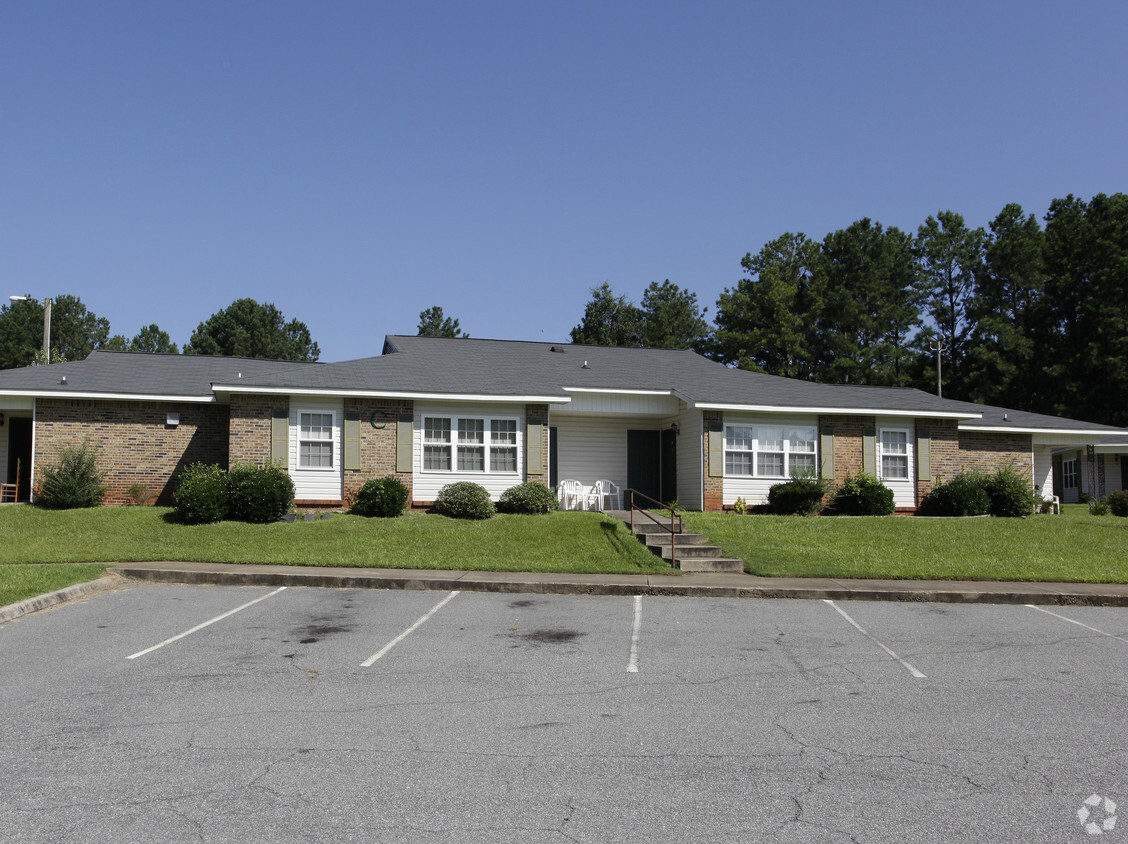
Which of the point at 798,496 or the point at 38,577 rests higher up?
the point at 798,496

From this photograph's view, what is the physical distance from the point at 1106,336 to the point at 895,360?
10.4m

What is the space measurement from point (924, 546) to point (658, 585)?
6562mm

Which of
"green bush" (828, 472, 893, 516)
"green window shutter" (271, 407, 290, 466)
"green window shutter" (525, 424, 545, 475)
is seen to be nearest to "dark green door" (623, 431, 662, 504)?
"green window shutter" (525, 424, 545, 475)

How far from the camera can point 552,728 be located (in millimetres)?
6242

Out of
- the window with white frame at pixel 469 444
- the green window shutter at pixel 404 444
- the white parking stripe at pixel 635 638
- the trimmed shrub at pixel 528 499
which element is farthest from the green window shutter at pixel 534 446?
the white parking stripe at pixel 635 638

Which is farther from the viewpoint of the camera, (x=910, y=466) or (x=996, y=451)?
(x=996, y=451)

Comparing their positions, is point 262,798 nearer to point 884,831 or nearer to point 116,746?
point 116,746

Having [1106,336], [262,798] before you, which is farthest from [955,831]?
[1106,336]

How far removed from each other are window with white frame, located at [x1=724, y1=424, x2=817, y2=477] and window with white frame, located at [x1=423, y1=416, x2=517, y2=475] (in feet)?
17.5

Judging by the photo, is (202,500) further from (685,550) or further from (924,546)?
(924,546)

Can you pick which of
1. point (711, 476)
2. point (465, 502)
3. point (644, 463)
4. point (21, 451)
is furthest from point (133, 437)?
point (711, 476)

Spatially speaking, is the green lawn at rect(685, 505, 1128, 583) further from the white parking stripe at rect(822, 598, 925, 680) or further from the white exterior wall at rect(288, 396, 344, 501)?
the white exterior wall at rect(288, 396, 344, 501)

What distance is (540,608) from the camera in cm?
1142

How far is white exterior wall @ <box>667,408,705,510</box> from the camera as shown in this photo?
2097cm
